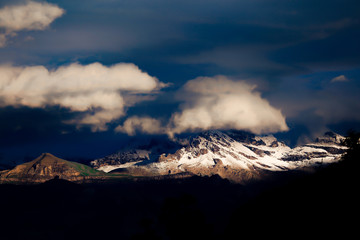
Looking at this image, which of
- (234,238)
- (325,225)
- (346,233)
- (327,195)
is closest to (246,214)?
(234,238)

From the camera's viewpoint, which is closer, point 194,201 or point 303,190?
point 194,201

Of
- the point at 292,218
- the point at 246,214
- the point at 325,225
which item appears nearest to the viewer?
the point at 325,225

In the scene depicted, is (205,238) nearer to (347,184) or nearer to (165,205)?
(165,205)

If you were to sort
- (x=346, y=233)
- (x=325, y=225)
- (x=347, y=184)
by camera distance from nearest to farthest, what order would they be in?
(x=346, y=233), (x=325, y=225), (x=347, y=184)

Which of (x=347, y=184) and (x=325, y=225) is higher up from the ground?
(x=347, y=184)

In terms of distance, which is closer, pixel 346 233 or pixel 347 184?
pixel 346 233

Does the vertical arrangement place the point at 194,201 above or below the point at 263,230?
above

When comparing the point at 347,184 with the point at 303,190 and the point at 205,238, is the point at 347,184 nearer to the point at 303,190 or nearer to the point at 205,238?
the point at 303,190

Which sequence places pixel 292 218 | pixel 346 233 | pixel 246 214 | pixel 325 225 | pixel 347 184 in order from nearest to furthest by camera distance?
1. pixel 346 233
2. pixel 325 225
3. pixel 292 218
4. pixel 347 184
5. pixel 246 214

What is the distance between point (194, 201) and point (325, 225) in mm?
35155

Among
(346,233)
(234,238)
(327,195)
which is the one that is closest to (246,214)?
(234,238)

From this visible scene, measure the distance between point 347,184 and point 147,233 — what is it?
217 ft

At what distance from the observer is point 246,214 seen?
146 m

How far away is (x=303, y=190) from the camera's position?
504ft
